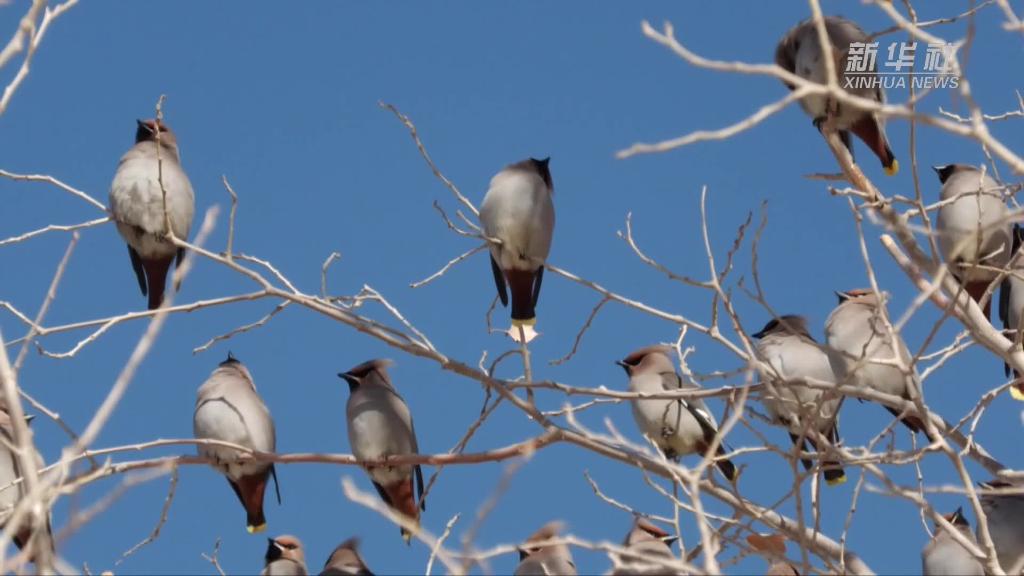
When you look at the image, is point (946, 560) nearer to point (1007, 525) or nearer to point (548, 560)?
point (1007, 525)

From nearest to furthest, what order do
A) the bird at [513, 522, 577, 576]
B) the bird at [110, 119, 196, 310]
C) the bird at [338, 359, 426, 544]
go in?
the bird at [513, 522, 577, 576] → the bird at [338, 359, 426, 544] → the bird at [110, 119, 196, 310]

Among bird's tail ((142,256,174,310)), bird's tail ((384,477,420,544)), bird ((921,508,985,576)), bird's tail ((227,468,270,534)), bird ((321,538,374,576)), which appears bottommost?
bird ((921,508,985,576))

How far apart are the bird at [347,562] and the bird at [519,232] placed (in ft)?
3.19

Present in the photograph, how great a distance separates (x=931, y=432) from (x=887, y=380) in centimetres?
176

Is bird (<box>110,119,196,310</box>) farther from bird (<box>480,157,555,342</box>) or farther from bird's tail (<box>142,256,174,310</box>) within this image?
bird (<box>480,157,555,342</box>)

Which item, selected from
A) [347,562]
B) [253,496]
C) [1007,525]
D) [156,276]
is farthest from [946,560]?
[156,276]

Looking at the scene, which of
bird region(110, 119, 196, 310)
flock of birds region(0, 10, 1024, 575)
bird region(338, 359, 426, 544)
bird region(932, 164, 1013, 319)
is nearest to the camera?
flock of birds region(0, 10, 1024, 575)

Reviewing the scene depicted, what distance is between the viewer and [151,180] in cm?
647

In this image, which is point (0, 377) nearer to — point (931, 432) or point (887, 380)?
point (931, 432)

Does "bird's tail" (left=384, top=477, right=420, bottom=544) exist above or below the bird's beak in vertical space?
below

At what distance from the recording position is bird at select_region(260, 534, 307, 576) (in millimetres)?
5832

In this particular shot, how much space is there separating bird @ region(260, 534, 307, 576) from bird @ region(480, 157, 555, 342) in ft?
3.56

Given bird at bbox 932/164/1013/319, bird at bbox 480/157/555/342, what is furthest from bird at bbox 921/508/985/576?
bird at bbox 480/157/555/342

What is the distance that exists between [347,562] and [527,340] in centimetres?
108
